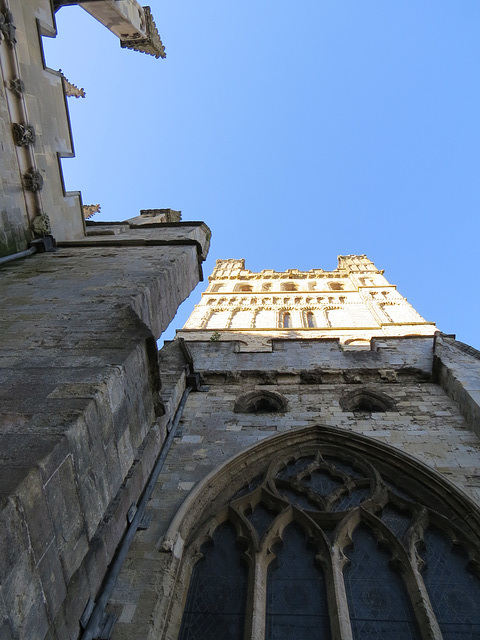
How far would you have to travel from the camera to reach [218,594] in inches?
189

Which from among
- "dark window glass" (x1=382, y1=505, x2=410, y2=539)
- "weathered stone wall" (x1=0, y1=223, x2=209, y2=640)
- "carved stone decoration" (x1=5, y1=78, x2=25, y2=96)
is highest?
"carved stone decoration" (x1=5, y1=78, x2=25, y2=96)

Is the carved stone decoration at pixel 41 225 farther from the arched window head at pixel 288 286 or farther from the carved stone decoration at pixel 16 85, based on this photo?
the arched window head at pixel 288 286

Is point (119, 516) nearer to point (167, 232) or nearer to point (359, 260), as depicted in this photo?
point (167, 232)

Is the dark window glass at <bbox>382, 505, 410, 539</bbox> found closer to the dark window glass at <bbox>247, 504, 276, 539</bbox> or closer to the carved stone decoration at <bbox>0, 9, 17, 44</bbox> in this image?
the dark window glass at <bbox>247, 504, 276, 539</bbox>

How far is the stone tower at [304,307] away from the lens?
46.9 feet

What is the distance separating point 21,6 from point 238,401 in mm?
7130

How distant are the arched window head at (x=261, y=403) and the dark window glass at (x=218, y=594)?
2591mm

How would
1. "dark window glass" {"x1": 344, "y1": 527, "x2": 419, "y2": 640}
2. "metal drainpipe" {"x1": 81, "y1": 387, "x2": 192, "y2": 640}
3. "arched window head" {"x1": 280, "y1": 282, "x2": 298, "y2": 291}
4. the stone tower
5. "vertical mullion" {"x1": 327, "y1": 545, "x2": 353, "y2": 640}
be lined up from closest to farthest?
"metal drainpipe" {"x1": 81, "y1": 387, "x2": 192, "y2": 640}, "vertical mullion" {"x1": 327, "y1": 545, "x2": 353, "y2": 640}, "dark window glass" {"x1": 344, "y1": 527, "x2": 419, "y2": 640}, the stone tower, "arched window head" {"x1": 280, "y1": 282, "x2": 298, "y2": 291}

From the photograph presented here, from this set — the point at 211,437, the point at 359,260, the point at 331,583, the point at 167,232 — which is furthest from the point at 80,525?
the point at 359,260

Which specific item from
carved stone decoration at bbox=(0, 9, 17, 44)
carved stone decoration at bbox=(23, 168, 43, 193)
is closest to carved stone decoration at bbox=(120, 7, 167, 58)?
carved stone decoration at bbox=(0, 9, 17, 44)

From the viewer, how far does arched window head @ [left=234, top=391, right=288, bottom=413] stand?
25.8 ft

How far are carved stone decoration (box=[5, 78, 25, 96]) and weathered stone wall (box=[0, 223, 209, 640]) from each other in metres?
2.61

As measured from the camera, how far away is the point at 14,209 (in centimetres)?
693

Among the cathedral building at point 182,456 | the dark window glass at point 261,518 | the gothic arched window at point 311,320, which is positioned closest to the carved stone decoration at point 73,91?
the cathedral building at point 182,456
